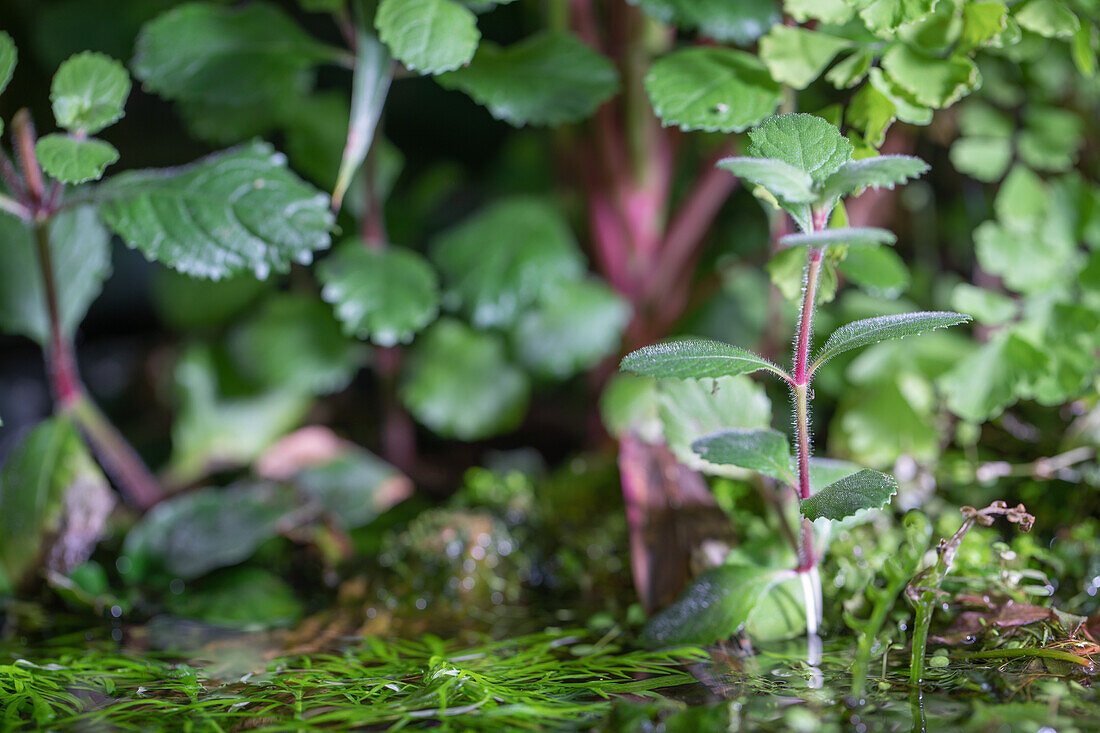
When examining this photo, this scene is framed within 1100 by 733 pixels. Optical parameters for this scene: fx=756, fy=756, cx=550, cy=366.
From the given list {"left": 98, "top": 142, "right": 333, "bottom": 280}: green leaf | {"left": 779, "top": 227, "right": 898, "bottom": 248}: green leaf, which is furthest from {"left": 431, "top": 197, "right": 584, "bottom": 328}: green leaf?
{"left": 779, "top": 227, "right": 898, "bottom": 248}: green leaf

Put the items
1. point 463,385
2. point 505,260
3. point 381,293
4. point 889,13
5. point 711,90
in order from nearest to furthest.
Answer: point 889,13, point 711,90, point 381,293, point 505,260, point 463,385

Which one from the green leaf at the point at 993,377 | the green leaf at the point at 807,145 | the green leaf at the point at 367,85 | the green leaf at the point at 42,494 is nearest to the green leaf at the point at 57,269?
the green leaf at the point at 42,494

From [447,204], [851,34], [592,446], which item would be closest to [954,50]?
[851,34]

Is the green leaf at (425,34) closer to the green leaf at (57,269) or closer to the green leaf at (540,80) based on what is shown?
the green leaf at (540,80)

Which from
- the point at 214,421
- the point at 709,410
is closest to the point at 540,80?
the point at 709,410

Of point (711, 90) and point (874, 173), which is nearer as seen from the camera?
point (874, 173)

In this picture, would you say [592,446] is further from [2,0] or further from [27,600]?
[2,0]

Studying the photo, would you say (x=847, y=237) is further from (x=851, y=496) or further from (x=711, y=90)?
(x=711, y=90)
